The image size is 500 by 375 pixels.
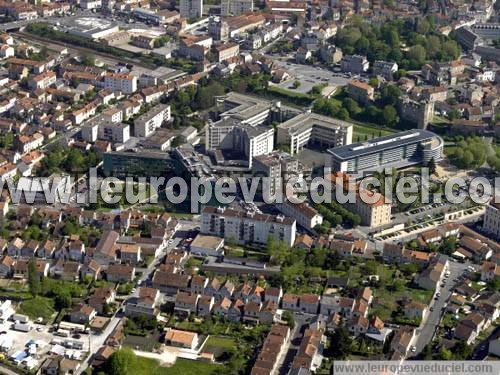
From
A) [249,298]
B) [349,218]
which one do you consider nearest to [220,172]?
[349,218]

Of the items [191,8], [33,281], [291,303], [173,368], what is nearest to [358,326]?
[291,303]

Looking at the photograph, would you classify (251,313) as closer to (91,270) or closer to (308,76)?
(91,270)

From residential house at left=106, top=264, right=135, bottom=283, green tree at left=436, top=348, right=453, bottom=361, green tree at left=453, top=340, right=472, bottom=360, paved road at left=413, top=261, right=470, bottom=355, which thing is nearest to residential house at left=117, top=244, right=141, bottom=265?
residential house at left=106, top=264, right=135, bottom=283

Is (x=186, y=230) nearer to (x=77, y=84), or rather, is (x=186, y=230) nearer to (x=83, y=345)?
(x=83, y=345)

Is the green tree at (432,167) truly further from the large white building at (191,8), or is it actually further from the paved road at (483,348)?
the large white building at (191,8)

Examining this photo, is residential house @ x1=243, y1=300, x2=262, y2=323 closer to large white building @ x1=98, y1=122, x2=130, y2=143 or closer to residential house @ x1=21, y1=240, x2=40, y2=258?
residential house @ x1=21, y1=240, x2=40, y2=258

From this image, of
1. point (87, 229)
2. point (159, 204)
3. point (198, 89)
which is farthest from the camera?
point (198, 89)
